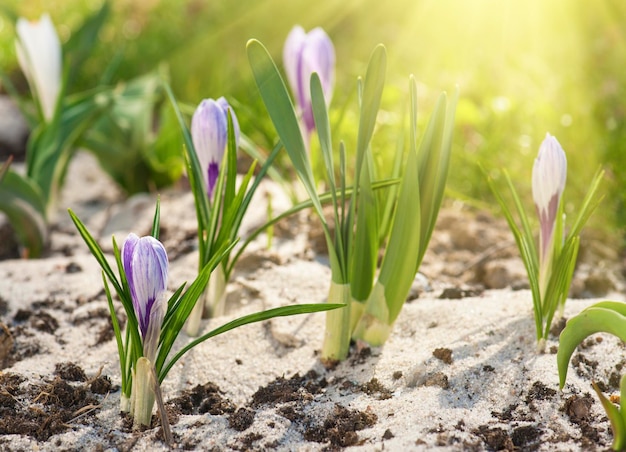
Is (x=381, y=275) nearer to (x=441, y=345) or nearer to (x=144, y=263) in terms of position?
(x=441, y=345)

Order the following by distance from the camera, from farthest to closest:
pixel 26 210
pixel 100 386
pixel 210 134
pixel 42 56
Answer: pixel 42 56 → pixel 26 210 → pixel 210 134 → pixel 100 386

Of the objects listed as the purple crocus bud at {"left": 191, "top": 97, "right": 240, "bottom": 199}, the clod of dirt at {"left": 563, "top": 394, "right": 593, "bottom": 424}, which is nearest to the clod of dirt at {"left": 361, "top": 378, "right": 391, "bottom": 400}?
the clod of dirt at {"left": 563, "top": 394, "right": 593, "bottom": 424}

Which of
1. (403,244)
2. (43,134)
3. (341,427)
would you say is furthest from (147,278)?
(43,134)

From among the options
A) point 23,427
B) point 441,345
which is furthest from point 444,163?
point 23,427

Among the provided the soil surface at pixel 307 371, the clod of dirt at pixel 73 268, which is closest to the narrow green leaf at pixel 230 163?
the soil surface at pixel 307 371

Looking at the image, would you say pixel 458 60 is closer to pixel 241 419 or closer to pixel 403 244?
pixel 403 244

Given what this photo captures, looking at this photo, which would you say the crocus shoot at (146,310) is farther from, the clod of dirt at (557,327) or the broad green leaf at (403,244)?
the clod of dirt at (557,327)

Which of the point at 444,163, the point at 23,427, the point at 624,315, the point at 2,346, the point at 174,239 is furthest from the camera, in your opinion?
the point at 174,239
